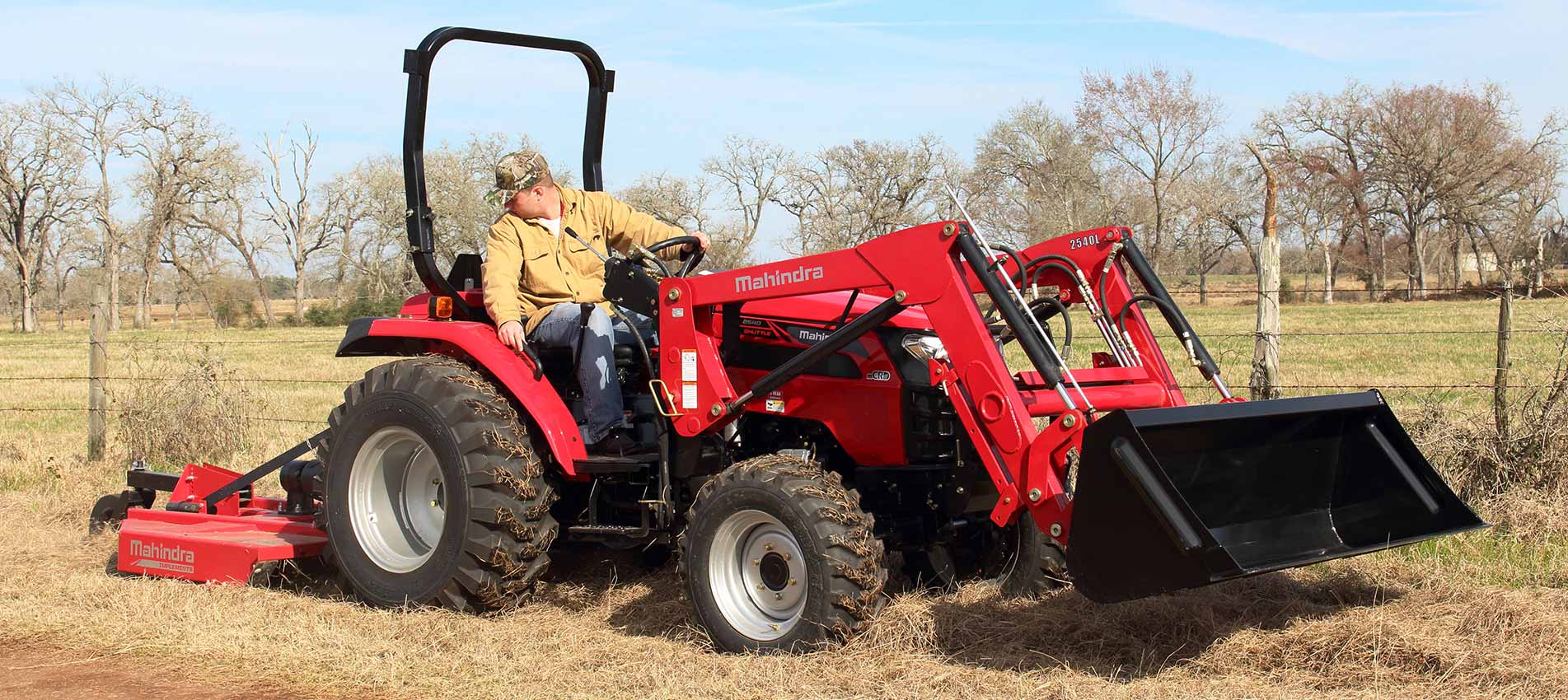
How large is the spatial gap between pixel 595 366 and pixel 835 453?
3.25ft

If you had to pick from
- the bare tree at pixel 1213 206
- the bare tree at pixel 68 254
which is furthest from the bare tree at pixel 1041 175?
the bare tree at pixel 68 254

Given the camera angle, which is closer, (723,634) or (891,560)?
(723,634)

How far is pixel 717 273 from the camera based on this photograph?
197 inches

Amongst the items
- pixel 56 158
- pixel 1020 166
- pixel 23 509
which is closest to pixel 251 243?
pixel 56 158

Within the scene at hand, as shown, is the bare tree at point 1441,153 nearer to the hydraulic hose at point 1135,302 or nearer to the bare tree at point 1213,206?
the bare tree at point 1213,206

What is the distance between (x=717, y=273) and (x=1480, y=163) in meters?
51.0

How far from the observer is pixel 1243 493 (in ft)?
14.7

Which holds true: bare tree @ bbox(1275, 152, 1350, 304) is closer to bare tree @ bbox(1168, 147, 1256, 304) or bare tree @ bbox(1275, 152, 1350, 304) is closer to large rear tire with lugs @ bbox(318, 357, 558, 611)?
bare tree @ bbox(1168, 147, 1256, 304)

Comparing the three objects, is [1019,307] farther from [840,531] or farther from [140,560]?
[140,560]

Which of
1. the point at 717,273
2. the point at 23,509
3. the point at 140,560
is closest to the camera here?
the point at 717,273

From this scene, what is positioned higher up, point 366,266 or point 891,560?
point 366,266

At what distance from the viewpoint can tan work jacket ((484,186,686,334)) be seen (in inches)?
215

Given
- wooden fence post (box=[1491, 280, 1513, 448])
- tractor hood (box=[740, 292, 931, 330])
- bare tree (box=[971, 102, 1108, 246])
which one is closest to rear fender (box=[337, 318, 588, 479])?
tractor hood (box=[740, 292, 931, 330])

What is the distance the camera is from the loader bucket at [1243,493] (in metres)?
3.83
